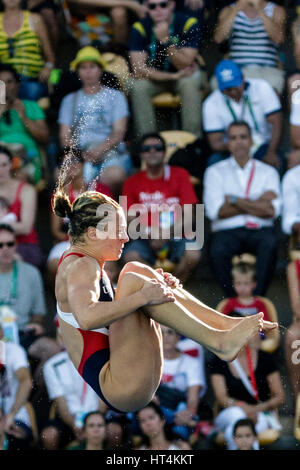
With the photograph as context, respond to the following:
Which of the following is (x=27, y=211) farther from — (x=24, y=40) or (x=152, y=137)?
(x=24, y=40)

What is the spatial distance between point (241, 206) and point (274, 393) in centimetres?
143

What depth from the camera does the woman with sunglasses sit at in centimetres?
855

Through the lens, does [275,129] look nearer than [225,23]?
Yes

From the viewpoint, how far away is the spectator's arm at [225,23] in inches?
325

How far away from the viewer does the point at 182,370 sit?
7289 millimetres

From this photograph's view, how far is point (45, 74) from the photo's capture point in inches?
334

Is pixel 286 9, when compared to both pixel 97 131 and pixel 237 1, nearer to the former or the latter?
pixel 237 1

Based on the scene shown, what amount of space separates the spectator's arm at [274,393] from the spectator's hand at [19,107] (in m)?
2.94

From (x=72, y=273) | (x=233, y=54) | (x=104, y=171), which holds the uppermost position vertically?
(x=233, y=54)

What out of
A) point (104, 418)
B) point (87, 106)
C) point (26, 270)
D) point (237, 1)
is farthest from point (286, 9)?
point (104, 418)
